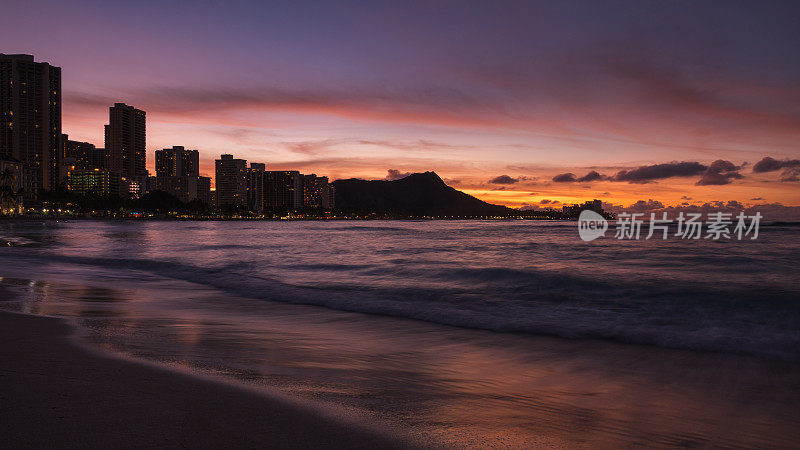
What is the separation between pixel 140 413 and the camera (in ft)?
12.3

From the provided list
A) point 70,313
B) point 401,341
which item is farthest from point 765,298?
point 70,313

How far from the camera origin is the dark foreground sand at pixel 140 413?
3.29m

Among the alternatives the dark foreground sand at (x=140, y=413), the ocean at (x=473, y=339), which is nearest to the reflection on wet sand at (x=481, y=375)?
the ocean at (x=473, y=339)

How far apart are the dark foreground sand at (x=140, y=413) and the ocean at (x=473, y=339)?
0.52 meters

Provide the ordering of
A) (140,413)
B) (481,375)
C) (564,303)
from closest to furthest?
(140,413)
(481,375)
(564,303)

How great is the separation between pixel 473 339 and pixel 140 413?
19.5 feet

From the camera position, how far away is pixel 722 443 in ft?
13.4

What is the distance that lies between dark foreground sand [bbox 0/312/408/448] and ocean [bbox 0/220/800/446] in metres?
0.52

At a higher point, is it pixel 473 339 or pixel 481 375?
pixel 481 375

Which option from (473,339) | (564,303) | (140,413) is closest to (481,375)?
(473,339)

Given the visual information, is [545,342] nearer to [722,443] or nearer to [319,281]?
[722,443]

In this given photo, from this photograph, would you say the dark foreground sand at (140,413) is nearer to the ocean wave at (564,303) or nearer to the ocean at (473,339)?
the ocean at (473,339)

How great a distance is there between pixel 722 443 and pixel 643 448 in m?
0.91

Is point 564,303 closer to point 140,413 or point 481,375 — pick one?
point 481,375
